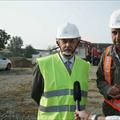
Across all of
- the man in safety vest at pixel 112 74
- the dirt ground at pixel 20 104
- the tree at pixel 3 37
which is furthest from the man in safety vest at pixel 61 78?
the tree at pixel 3 37

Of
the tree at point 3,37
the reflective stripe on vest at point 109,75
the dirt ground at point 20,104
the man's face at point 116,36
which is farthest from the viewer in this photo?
the tree at point 3,37

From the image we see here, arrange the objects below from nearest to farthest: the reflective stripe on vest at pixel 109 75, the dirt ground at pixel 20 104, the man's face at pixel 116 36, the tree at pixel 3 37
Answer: the man's face at pixel 116 36 → the reflective stripe on vest at pixel 109 75 → the dirt ground at pixel 20 104 → the tree at pixel 3 37

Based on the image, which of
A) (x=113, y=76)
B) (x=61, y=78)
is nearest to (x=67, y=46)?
(x=61, y=78)

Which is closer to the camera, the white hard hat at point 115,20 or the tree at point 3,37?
the white hard hat at point 115,20

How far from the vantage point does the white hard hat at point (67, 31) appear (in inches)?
170

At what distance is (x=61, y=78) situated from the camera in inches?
166

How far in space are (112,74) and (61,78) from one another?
59 centimetres

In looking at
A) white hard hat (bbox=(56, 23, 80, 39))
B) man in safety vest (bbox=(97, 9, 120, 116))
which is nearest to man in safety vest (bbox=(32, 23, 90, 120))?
white hard hat (bbox=(56, 23, 80, 39))

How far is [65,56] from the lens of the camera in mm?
4320

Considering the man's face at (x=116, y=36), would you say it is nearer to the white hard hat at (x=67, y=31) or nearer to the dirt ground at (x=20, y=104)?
the white hard hat at (x=67, y=31)

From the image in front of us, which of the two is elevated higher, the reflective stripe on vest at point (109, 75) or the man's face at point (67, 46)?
the man's face at point (67, 46)

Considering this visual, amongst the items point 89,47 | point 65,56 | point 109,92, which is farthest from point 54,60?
point 89,47

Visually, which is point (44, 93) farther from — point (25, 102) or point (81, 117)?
point (25, 102)

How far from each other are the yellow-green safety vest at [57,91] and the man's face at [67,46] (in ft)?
0.38
